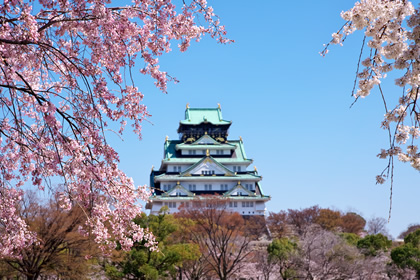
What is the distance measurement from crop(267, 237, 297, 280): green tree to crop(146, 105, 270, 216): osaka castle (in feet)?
73.4

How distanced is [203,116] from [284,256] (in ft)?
123

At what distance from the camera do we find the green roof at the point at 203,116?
2607 inches

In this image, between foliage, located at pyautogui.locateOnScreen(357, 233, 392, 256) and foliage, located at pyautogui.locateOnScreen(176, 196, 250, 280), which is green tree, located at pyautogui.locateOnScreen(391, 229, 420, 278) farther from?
foliage, located at pyautogui.locateOnScreen(176, 196, 250, 280)

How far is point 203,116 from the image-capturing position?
67.6 meters

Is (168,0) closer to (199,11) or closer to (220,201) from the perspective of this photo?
(199,11)

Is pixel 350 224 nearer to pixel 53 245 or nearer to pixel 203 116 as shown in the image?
pixel 203 116

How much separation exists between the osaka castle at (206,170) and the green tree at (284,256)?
2236 centimetres

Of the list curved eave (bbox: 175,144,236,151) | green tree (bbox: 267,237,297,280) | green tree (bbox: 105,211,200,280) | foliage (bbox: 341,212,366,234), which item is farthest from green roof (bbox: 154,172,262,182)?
green tree (bbox: 105,211,200,280)

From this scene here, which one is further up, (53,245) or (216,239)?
(216,239)

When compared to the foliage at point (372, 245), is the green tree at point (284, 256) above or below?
below

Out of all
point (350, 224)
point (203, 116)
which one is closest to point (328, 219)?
point (350, 224)

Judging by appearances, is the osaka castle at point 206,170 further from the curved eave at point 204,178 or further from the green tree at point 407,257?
the green tree at point 407,257

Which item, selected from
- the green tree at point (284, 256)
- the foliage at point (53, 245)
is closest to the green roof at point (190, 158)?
the green tree at point (284, 256)

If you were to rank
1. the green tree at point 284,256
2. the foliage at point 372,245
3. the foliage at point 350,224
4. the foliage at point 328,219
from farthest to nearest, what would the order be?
1. the foliage at point 350,224
2. the foliage at point 328,219
3. the foliage at point 372,245
4. the green tree at point 284,256
